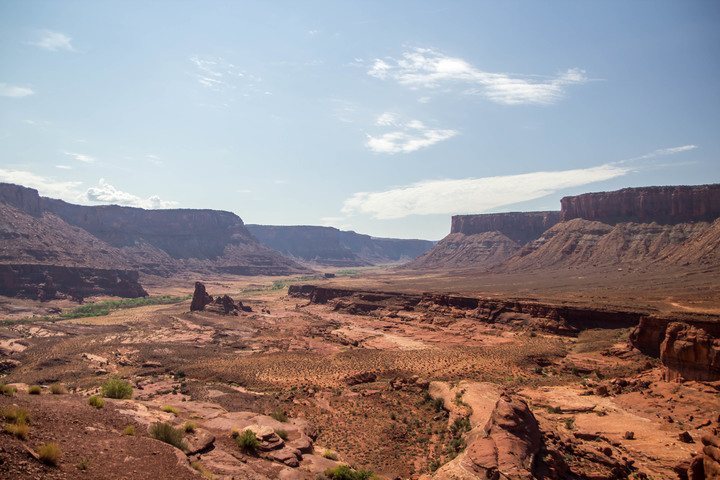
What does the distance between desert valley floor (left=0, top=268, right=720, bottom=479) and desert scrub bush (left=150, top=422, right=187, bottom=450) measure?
53 cm

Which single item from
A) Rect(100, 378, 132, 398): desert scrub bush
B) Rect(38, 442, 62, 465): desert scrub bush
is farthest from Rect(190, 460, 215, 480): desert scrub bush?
Rect(100, 378, 132, 398): desert scrub bush

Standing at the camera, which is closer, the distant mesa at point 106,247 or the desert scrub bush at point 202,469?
the desert scrub bush at point 202,469

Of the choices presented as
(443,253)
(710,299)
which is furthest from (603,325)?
(443,253)

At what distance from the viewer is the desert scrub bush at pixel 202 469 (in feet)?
37.3

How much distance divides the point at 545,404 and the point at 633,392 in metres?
5.84

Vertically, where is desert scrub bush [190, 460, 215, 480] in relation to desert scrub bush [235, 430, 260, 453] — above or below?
above

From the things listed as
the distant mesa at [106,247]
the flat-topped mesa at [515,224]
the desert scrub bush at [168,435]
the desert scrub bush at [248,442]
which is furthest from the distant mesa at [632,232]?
the distant mesa at [106,247]

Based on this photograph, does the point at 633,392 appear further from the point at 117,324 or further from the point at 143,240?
the point at 143,240

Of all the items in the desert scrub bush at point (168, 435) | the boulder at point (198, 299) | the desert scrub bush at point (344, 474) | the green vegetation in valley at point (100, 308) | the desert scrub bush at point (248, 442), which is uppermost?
the desert scrub bush at point (168, 435)

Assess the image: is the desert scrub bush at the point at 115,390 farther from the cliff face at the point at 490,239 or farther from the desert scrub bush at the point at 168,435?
the cliff face at the point at 490,239

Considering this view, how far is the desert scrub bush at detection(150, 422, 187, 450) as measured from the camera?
13.0 meters

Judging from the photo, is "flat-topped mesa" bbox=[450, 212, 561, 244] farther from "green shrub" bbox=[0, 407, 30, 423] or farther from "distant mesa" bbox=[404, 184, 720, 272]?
"green shrub" bbox=[0, 407, 30, 423]

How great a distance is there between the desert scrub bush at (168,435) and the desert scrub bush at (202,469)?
1.26m

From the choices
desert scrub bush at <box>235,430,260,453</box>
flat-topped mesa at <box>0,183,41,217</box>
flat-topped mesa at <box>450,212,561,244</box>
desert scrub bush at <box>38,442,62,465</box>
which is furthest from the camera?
flat-topped mesa at <box>450,212,561,244</box>
